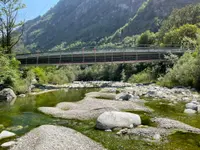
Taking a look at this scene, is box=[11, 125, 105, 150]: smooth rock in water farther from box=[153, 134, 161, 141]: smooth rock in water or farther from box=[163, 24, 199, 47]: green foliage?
box=[163, 24, 199, 47]: green foliage

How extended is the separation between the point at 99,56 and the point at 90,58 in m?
2.88

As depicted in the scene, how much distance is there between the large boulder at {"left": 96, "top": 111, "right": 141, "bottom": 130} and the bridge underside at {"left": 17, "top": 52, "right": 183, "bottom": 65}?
47.7 metres

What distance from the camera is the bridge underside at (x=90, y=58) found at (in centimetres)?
6756

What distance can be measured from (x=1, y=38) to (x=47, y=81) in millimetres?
25686

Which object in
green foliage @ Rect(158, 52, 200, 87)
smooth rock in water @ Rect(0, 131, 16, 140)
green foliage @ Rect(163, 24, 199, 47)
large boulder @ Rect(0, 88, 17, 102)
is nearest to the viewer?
smooth rock in water @ Rect(0, 131, 16, 140)

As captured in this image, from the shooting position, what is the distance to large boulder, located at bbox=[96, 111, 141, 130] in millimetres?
19047

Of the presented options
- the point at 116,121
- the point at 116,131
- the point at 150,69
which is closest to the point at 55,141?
the point at 116,131

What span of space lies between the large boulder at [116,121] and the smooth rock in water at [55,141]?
2350 millimetres

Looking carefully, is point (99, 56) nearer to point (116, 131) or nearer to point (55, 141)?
point (116, 131)

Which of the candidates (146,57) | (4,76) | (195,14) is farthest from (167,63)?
(195,14)

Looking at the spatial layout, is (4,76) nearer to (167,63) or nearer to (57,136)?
(57,136)

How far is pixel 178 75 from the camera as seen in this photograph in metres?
47.6

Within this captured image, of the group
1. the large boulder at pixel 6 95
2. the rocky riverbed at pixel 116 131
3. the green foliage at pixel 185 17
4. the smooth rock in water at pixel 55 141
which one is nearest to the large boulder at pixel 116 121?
the rocky riverbed at pixel 116 131

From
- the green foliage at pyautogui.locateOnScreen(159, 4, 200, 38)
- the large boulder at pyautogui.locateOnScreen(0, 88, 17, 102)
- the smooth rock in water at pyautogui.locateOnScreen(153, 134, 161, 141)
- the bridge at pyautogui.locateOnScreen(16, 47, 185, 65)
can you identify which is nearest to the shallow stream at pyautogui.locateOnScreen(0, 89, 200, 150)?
the smooth rock in water at pyautogui.locateOnScreen(153, 134, 161, 141)
